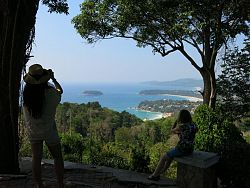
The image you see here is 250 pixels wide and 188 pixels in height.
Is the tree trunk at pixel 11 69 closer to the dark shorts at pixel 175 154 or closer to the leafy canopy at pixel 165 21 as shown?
the dark shorts at pixel 175 154

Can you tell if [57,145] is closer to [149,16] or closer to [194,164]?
[194,164]

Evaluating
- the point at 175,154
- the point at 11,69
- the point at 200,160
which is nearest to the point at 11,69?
the point at 11,69

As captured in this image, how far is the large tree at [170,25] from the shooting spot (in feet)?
34.4

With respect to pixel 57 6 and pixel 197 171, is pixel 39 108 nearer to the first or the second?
pixel 197 171

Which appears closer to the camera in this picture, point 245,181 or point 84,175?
point 245,181

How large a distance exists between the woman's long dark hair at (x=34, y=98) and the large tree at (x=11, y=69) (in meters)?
1.24

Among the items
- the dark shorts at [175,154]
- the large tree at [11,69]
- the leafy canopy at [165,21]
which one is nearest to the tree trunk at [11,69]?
the large tree at [11,69]

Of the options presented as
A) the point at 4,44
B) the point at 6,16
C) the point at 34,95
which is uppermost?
the point at 6,16

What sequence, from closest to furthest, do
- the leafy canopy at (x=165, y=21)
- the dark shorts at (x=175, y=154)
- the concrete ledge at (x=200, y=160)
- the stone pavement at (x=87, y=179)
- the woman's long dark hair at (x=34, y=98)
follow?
the woman's long dark hair at (x=34, y=98) < the concrete ledge at (x=200, y=160) < the stone pavement at (x=87, y=179) < the dark shorts at (x=175, y=154) < the leafy canopy at (x=165, y=21)

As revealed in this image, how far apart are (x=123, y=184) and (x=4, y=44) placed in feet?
8.00

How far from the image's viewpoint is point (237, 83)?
11.4 metres

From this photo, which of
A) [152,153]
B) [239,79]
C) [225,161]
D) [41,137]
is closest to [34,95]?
[41,137]

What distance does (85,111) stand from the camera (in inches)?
1351

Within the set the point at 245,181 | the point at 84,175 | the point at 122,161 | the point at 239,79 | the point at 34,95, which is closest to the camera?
the point at 34,95
